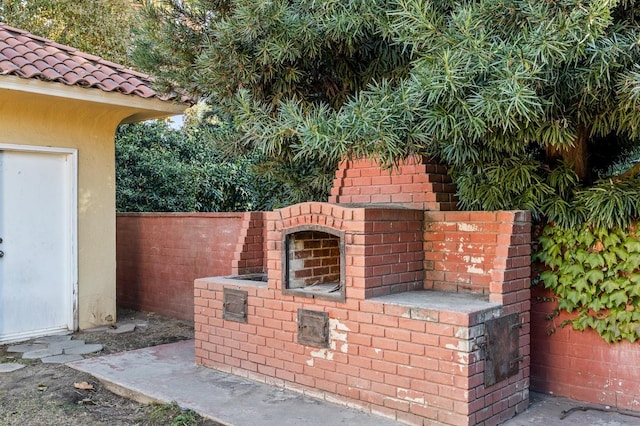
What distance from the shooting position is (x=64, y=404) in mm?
4547

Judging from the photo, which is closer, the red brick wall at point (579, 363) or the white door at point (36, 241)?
the red brick wall at point (579, 363)

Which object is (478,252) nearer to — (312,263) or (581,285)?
(581,285)

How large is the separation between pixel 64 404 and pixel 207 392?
113 centimetres

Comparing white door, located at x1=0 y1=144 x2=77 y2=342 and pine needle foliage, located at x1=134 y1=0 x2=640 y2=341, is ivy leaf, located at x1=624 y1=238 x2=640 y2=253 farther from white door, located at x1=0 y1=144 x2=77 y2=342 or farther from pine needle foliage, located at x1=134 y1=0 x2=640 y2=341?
white door, located at x1=0 y1=144 x2=77 y2=342

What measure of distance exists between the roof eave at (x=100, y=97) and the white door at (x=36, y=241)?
85cm

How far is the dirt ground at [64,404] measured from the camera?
13.8ft

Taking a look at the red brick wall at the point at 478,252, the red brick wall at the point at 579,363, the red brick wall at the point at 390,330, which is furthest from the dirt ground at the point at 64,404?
the red brick wall at the point at 579,363

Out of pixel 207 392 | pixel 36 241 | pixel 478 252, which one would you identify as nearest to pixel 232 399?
pixel 207 392

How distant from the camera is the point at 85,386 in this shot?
492 cm

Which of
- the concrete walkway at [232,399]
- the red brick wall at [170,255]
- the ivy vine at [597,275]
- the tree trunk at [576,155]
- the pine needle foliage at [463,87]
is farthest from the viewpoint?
the red brick wall at [170,255]

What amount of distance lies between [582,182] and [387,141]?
1959 mm

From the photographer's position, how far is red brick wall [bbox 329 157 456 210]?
15.8 feet

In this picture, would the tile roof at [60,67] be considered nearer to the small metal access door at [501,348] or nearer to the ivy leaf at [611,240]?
the small metal access door at [501,348]

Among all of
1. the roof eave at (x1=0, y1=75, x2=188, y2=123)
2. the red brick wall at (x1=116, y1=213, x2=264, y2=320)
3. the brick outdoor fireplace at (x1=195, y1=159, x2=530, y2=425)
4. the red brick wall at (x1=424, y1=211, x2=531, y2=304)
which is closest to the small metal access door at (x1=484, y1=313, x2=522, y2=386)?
the brick outdoor fireplace at (x1=195, y1=159, x2=530, y2=425)
